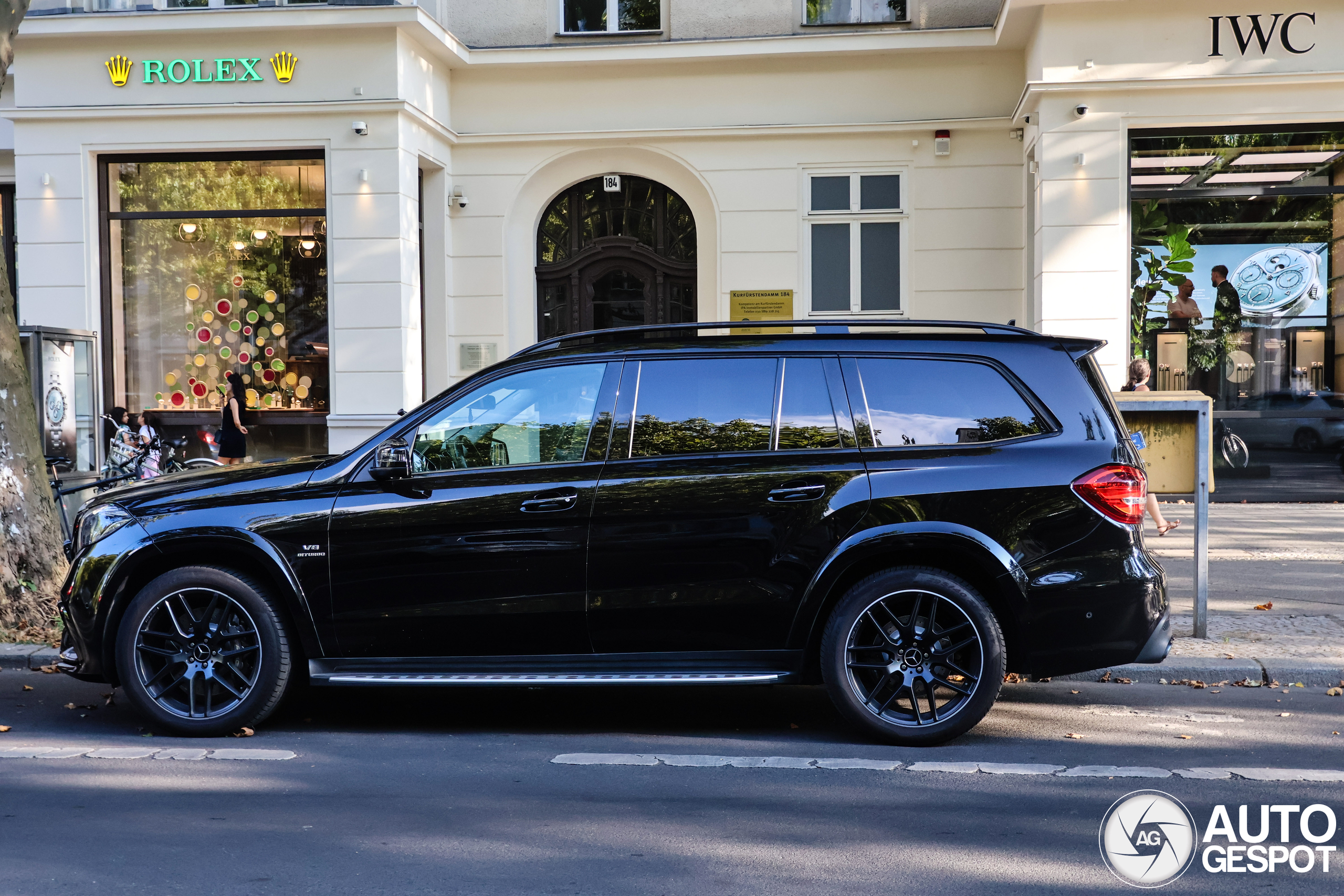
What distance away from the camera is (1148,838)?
4.16 meters

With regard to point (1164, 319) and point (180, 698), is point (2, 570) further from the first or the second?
point (1164, 319)

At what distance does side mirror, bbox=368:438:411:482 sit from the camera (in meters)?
5.36

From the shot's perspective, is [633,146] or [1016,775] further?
[633,146]

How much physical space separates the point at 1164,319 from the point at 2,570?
1181 cm

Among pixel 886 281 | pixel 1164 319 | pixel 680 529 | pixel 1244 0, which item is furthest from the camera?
pixel 886 281

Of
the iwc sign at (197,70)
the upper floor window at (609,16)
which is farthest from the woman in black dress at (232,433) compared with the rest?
the upper floor window at (609,16)

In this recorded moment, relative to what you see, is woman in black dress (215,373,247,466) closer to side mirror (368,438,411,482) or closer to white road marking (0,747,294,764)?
white road marking (0,747,294,764)

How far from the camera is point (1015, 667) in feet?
17.3

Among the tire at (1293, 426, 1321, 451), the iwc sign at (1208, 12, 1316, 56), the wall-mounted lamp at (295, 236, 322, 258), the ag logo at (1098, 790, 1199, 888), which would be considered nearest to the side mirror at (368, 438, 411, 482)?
the ag logo at (1098, 790, 1199, 888)

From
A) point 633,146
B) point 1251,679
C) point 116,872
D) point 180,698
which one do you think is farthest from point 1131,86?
point 116,872

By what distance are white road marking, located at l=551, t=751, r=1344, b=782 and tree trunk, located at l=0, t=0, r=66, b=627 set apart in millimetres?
4209

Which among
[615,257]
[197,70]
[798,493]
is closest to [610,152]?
[615,257]

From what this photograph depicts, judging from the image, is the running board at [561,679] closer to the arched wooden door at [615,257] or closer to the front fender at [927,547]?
the front fender at [927,547]

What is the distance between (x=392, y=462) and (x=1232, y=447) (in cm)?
1165
